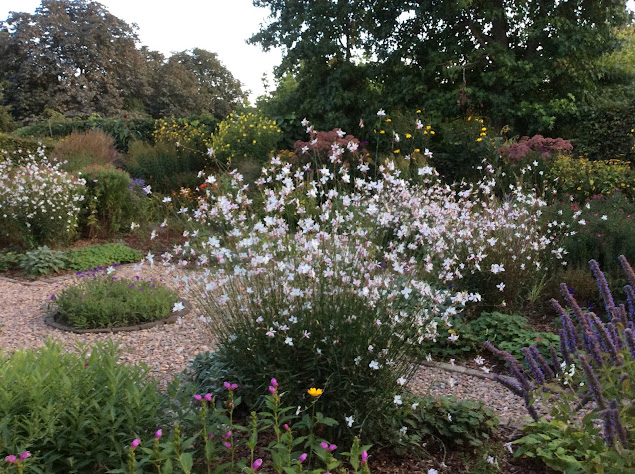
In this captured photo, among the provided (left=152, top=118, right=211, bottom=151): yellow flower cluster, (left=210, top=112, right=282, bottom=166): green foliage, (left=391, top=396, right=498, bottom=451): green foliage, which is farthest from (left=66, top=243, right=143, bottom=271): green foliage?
(left=152, top=118, right=211, bottom=151): yellow flower cluster

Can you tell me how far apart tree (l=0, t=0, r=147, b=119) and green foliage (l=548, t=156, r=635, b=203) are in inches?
960

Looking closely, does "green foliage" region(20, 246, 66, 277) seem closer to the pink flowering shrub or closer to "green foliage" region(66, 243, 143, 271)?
"green foliage" region(66, 243, 143, 271)

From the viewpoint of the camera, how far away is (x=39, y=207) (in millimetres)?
6898

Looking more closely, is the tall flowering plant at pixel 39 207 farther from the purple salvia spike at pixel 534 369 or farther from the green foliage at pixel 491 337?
the purple salvia spike at pixel 534 369

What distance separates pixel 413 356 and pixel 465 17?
13.3 meters

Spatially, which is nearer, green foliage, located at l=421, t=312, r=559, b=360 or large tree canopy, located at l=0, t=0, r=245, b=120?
green foliage, located at l=421, t=312, r=559, b=360

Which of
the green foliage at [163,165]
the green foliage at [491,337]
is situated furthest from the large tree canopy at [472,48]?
the green foliage at [491,337]

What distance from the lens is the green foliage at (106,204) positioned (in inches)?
311

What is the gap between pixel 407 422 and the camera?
252 cm

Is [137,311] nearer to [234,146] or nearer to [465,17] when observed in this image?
→ [234,146]

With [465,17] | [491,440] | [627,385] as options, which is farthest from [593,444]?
[465,17]

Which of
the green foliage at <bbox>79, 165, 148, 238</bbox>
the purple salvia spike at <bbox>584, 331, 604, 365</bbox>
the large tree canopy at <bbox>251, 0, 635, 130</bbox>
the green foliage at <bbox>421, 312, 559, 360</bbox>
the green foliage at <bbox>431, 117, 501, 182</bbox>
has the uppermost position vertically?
the large tree canopy at <bbox>251, 0, 635, 130</bbox>

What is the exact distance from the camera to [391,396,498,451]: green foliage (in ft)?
8.11

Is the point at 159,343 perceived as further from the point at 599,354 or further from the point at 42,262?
the point at 599,354
